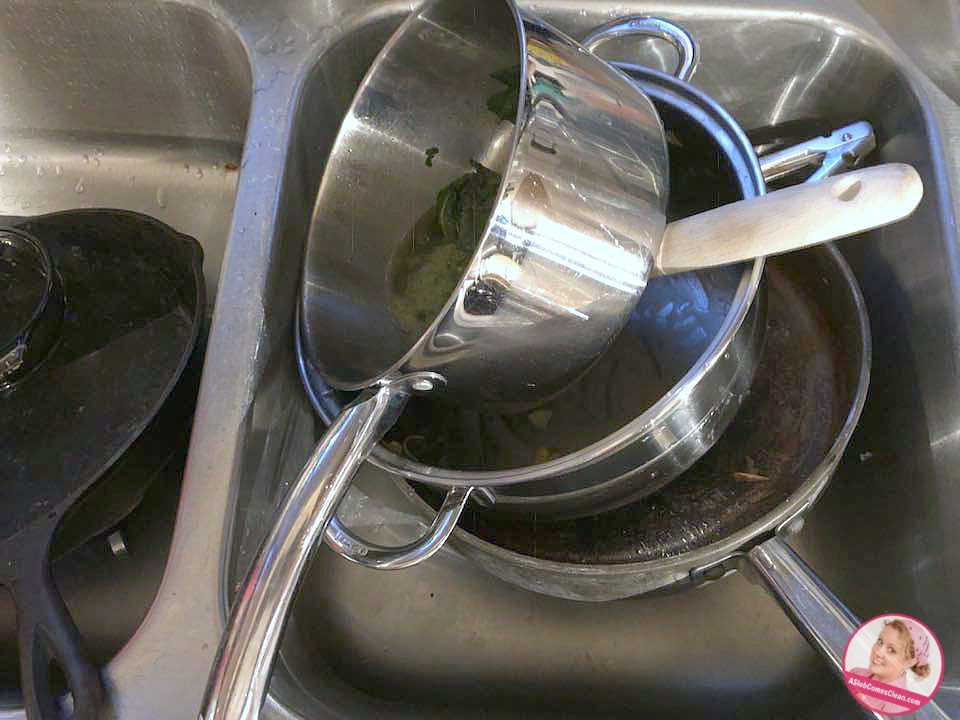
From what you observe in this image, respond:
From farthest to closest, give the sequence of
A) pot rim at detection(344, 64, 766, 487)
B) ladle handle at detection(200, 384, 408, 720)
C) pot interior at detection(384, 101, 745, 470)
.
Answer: pot interior at detection(384, 101, 745, 470) < pot rim at detection(344, 64, 766, 487) < ladle handle at detection(200, 384, 408, 720)

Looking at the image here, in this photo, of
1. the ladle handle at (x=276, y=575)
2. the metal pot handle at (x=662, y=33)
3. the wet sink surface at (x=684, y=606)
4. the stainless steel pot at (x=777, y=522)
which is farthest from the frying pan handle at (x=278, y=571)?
the metal pot handle at (x=662, y=33)

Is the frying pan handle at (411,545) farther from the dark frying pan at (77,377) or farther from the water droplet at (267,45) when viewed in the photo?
the water droplet at (267,45)

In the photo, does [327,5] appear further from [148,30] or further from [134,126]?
[134,126]

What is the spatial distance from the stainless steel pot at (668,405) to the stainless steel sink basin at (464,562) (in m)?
0.10

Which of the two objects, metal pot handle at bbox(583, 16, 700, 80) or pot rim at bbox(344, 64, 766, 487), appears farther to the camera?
metal pot handle at bbox(583, 16, 700, 80)

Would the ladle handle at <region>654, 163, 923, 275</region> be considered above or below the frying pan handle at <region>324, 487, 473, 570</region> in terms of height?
above

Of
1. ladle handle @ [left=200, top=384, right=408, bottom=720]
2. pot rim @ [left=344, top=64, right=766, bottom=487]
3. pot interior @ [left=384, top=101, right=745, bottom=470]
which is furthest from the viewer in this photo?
pot interior @ [left=384, top=101, right=745, bottom=470]

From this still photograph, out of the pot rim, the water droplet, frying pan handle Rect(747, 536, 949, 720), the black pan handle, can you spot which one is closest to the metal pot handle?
the pot rim

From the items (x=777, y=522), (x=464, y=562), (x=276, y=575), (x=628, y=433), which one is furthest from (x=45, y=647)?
(x=777, y=522)

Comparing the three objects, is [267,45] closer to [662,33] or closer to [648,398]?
[662,33]

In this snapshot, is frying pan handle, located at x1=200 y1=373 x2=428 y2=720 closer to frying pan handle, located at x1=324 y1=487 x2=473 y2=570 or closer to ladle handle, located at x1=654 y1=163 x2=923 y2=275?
frying pan handle, located at x1=324 y1=487 x2=473 y2=570

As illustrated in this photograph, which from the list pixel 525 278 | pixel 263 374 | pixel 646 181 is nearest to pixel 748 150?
pixel 646 181

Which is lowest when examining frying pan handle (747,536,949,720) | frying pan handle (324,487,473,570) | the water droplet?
frying pan handle (324,487,473,570)

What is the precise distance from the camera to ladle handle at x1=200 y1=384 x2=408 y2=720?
14.5 inches
